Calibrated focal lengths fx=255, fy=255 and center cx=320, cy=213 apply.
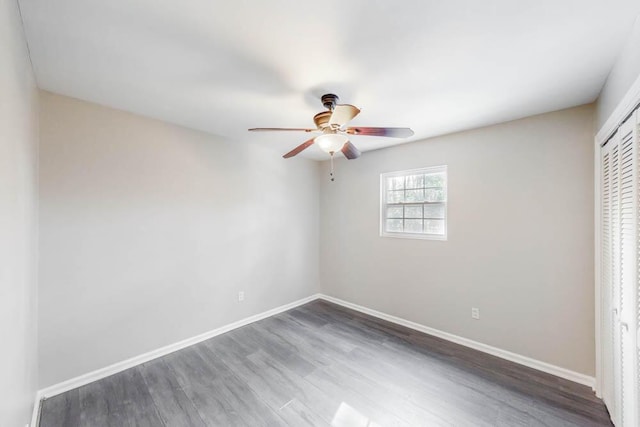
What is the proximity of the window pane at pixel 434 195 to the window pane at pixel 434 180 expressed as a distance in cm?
6

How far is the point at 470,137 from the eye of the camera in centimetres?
292

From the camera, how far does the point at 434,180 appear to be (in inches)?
130

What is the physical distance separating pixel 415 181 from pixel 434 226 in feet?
2.17

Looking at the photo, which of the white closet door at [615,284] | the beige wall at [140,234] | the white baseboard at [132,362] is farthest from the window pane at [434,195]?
the white baseboard at [132,362]

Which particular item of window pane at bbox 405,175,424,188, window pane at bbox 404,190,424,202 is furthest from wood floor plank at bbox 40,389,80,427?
window pane at bbox 405,175,424,188

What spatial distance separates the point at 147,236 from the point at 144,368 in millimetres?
1288

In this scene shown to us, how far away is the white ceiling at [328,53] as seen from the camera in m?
1.27

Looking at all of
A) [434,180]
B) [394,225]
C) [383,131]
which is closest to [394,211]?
[394,225]

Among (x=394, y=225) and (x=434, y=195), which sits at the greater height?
(x=434, y=195)

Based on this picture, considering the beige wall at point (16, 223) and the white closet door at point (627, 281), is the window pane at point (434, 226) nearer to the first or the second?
the white closet door at point (627, 281)

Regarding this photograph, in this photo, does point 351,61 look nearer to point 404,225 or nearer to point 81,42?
point 81,42

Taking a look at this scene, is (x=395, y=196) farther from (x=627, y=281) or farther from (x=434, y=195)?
(x=627, y=281)

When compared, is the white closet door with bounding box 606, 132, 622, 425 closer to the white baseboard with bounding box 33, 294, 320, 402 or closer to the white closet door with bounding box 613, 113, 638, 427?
the white closet door with bounding box 613, 113, 638, 427

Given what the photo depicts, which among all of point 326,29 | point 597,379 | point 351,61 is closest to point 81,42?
point 326,29
